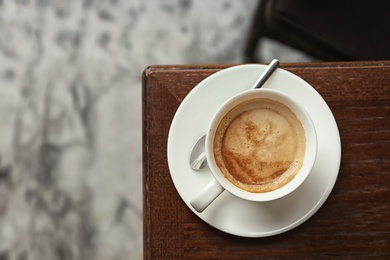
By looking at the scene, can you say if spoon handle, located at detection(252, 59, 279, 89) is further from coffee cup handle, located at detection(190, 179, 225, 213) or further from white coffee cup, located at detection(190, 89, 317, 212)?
coffee cup handle, located at detection(190, 179, 225, 213)

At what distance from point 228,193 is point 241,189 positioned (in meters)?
0.05

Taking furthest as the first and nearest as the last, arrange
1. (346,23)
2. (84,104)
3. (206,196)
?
(84,104), (346,23), (206,196)

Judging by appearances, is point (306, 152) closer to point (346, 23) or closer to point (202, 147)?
point (202, 147)

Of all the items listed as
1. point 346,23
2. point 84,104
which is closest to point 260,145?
point 346,23

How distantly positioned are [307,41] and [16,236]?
3.35 feet

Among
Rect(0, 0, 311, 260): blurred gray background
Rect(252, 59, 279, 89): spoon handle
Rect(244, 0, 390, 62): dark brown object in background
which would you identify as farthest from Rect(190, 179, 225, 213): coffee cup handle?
Rect(0, 0, 311, 260): blurred gray background

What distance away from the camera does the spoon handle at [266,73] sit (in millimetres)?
814

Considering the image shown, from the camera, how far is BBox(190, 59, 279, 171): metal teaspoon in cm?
81

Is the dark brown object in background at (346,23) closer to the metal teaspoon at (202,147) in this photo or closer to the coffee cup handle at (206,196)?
the metal teaspoon at (202,147)

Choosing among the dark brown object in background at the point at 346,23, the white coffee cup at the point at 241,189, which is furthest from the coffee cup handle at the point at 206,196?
the dark brown object in background at the point at 346,23

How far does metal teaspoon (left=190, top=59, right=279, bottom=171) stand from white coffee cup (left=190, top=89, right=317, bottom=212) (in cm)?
4

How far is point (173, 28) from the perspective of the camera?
4.95ft

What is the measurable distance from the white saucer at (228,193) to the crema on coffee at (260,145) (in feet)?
0.10

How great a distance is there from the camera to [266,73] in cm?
82
